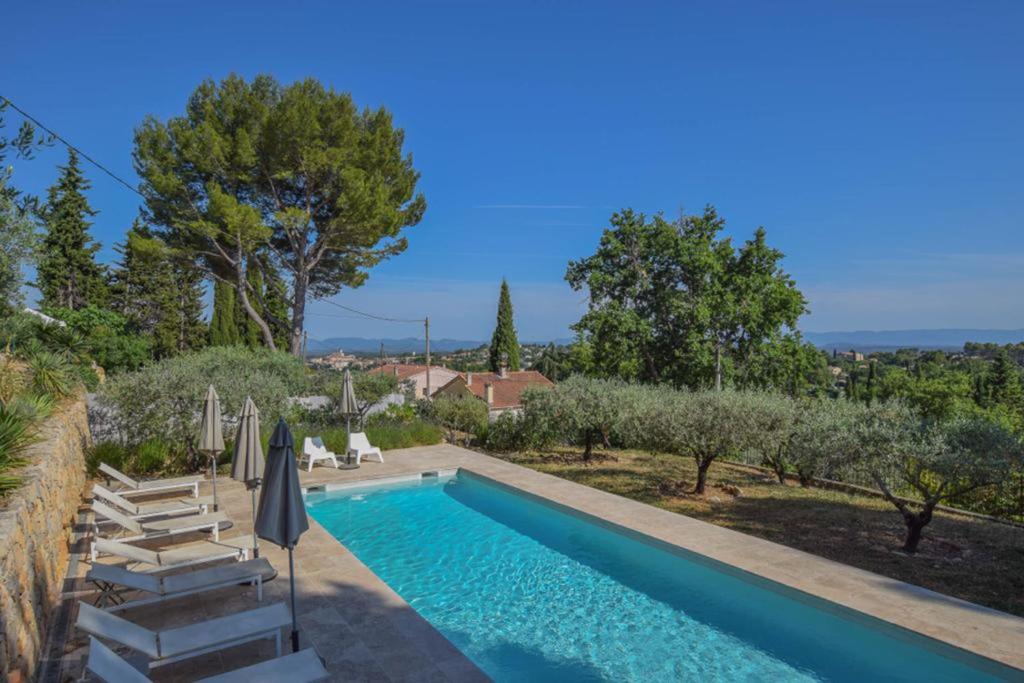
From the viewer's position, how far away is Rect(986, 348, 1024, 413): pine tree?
37.8 m

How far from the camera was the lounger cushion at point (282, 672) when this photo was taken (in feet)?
13.2

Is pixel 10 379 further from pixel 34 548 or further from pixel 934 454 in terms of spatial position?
pixel 934 454

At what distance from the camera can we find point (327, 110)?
20734 millimetres

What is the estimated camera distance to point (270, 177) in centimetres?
2105

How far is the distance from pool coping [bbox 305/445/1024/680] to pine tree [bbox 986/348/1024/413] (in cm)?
3910

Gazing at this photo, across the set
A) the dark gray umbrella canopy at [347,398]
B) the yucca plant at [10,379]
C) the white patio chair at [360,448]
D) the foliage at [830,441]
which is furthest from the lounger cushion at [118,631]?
the white patio chair at [360,448]

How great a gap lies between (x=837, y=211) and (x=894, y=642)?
21898 mm

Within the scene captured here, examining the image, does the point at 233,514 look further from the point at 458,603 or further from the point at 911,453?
the point at 911,453

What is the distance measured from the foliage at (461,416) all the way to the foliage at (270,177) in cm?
777

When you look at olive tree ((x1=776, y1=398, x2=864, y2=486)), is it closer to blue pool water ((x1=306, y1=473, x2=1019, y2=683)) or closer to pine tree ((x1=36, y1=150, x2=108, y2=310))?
blue pool water ((x1=306, y1=473, x2=1019, y2=683))

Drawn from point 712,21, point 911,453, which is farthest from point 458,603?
point 712,21

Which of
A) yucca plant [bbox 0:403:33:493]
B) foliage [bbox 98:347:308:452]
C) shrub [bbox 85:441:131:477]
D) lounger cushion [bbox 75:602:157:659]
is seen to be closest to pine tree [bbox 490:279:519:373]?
foliage [bbox 98:347:308:452]

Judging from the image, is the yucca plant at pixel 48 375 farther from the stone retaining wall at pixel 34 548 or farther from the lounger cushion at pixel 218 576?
the lounger cushion at pixel 218 576

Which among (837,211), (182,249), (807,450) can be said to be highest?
(837,211)
